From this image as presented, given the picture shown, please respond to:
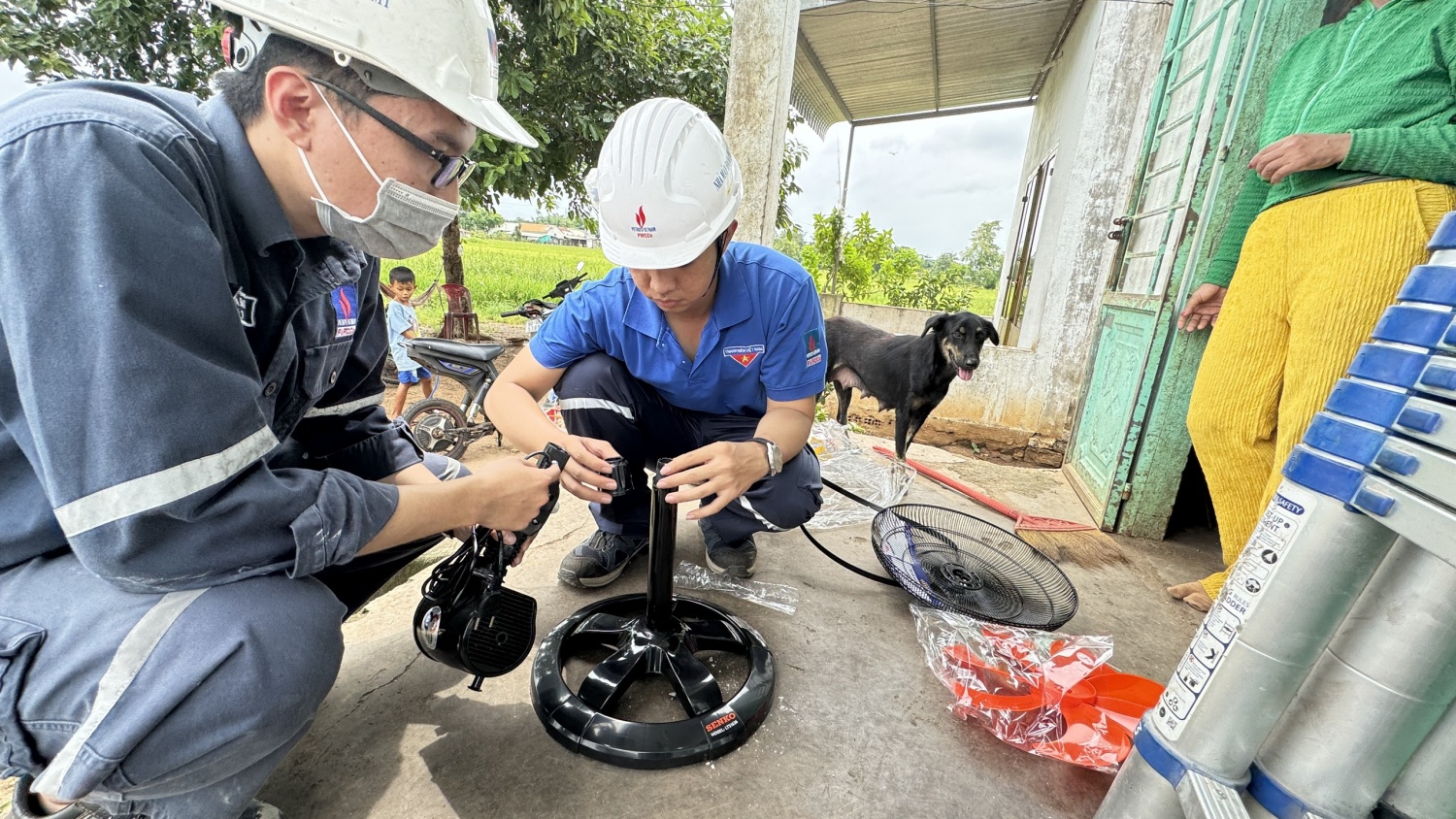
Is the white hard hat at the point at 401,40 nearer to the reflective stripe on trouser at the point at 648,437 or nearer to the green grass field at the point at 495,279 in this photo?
the reflective stripe on trouser at the point at 648,437

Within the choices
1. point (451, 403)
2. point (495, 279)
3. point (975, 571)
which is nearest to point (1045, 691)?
point (975, 571)

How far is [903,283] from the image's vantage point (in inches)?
471

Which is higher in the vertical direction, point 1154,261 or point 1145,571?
point 1154,261

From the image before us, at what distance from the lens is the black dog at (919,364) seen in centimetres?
420

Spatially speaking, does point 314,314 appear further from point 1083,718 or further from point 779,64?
point 779,64

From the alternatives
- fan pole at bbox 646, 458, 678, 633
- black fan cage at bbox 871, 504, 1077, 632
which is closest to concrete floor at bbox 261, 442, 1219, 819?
black fan cage at bbox 871, 504, 1077, 632

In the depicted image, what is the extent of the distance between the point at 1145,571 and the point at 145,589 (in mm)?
3330

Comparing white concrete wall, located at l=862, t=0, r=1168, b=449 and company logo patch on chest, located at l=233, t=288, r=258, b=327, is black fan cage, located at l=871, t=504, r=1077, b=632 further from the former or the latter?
white concrete wall, located at l=862, t=0, r=1168, b=449

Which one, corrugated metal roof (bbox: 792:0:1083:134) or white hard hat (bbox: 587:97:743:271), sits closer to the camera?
white hard hat (bbox: 587:97:743:271)

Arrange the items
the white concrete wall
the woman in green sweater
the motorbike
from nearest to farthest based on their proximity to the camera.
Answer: the woman in green sweater < the motorbike < the white concrete wall

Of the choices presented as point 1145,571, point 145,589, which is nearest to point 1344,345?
point 1145,571

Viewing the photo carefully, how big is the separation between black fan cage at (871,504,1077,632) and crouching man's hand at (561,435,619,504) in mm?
1125

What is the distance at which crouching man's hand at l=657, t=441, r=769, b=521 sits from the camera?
1.39m

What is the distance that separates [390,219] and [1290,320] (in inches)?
105
